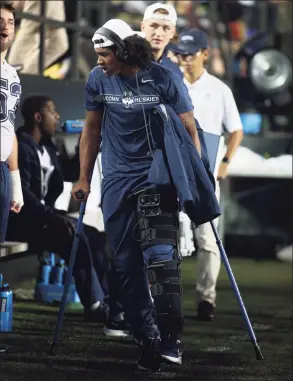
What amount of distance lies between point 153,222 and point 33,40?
4.71 m

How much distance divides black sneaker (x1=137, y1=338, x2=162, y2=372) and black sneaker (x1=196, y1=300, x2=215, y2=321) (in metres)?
2.38

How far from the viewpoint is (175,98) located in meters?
7.14

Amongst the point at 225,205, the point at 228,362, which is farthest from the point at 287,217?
the point at 228,362

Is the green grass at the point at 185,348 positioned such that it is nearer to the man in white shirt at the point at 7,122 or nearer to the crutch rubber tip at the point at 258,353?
the crutch rubber tip at the point at 258,353

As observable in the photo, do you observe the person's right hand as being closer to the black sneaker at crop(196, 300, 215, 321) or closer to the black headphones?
the black headphones

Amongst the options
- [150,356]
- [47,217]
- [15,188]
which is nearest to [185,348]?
[150,356]

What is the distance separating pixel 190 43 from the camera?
9.70 meters

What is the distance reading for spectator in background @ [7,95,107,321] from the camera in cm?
905

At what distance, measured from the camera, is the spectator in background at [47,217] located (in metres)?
9.05

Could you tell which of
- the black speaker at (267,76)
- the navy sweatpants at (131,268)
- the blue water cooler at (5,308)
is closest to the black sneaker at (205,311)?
the blue water cooler at (5,308)

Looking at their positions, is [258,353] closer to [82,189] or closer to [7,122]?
[82,189]

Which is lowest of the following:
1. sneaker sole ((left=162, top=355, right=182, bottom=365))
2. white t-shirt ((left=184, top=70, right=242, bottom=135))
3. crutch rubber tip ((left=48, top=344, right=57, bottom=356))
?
crutch rubber tip ((left=48, top=344, right=57, bottom=356))

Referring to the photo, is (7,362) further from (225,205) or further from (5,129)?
(225,205)

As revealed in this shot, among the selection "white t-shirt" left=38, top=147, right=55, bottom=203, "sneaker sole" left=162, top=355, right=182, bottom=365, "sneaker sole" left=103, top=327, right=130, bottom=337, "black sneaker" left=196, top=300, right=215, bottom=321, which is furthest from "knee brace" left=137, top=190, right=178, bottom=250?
"white t-shirt" left=38, top=147, right=55, bottom=203
